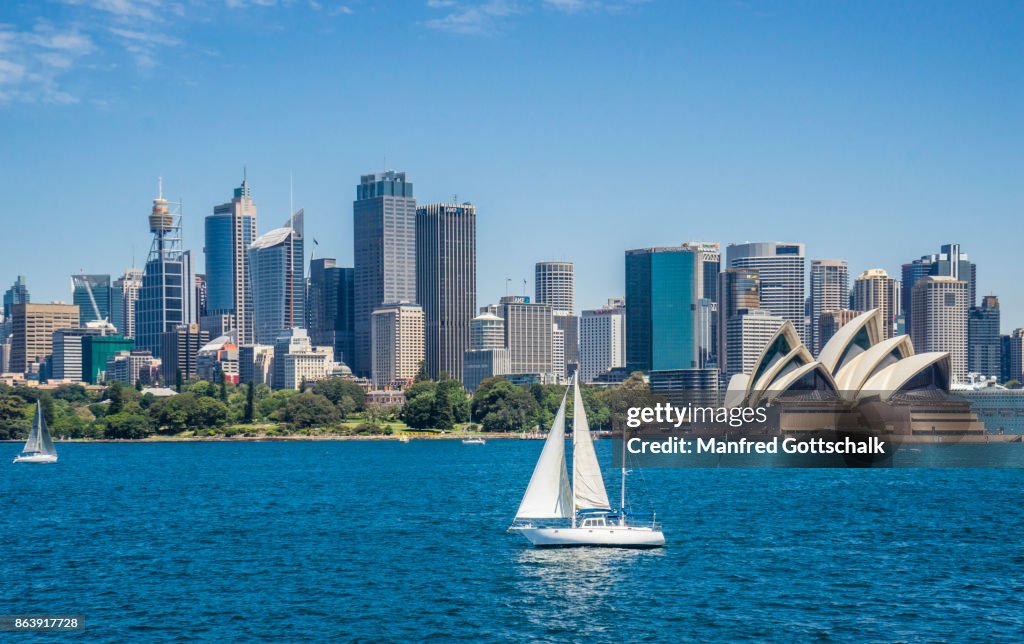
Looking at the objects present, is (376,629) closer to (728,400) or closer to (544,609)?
(544,609)

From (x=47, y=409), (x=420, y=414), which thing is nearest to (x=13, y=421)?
(x=47, y=409)

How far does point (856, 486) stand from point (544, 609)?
45.7 m

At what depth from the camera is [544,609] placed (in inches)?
1523

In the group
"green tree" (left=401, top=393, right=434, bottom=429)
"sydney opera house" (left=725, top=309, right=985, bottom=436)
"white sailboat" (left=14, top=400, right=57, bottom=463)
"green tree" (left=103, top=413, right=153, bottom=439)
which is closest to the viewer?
"white sailboat" (left=14, top=400, right=57, bottom=463)

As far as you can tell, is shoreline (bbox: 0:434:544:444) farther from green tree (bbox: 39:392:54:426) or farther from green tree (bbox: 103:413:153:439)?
green tree (bbox: 39:392:54:426)

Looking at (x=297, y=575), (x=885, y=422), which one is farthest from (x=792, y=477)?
(x=297, y=575)

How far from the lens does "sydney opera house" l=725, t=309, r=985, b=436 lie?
124875mm

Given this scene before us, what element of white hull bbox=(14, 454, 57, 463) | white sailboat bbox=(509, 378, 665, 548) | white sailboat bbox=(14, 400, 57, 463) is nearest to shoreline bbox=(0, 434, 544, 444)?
white sailboat bbox=(14, 400, 57, 463)

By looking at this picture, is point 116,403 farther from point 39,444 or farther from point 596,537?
point 596,537

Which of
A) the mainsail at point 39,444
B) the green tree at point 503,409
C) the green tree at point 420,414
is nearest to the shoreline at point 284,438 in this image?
the green tree at point 503,409

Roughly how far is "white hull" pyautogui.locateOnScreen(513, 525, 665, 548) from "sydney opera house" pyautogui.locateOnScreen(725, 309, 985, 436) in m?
78.3

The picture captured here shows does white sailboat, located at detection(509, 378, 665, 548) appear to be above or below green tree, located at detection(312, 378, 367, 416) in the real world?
above

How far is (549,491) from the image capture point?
4975 cm

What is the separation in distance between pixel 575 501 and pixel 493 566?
16.6 ft
